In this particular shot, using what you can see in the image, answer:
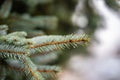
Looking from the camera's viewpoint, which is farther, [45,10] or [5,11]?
[45,10]

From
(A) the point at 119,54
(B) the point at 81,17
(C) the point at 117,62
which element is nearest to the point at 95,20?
(B) the point at 81,17

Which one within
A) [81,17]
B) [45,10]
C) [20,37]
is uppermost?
[81,17]

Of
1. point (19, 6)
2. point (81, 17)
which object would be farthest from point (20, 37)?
point (81, 17)

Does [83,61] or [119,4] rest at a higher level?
[119,4]

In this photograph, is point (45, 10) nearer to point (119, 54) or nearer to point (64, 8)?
point (64, 8)

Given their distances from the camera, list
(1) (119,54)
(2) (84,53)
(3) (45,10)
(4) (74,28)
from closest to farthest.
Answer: (3) (45,10) → (4) (74,28) → (2) (84,53) → (1) (119,54)

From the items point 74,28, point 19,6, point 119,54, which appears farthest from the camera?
point 119,54
